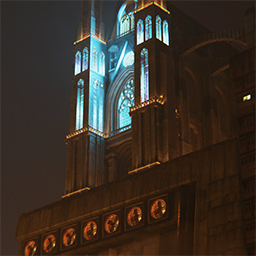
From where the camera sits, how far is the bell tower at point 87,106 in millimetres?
52844

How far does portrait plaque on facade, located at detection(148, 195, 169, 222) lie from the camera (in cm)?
3675

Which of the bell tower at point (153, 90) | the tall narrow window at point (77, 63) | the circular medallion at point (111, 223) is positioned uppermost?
the tall narrow window at point (77, 63)

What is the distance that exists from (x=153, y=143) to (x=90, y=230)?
9942mm

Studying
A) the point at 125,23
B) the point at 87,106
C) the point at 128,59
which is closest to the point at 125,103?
the point at 87,106

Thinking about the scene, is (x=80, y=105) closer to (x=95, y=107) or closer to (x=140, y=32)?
(x=95, y=107)

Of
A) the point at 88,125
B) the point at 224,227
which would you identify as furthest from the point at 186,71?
the point at 224,227

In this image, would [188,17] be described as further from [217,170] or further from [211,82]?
[217,170]

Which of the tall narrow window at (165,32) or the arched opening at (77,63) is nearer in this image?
the tall narrow window at (165,32)

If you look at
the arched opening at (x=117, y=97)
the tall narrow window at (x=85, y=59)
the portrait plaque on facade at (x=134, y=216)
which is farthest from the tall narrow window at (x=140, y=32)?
the portrait plaque on facade at (x=134, y=216)

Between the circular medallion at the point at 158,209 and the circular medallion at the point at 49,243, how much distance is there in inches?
365

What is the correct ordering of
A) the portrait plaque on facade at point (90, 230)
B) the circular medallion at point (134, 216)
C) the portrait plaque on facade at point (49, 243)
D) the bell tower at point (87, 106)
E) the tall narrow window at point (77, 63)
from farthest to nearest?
the tall narrow window at point (77, 63), the bell tower at point (87, 106), the portrait plaque on facade at point (49, 243), the portrait plaque on facade at point (90, 230), the circular medallion at point (134, 216)

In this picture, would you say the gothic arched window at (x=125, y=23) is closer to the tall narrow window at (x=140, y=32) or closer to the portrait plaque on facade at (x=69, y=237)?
the tall narrow window at (x=140, y=32)

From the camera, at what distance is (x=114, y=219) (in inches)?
1556

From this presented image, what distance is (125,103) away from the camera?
5591 cm
